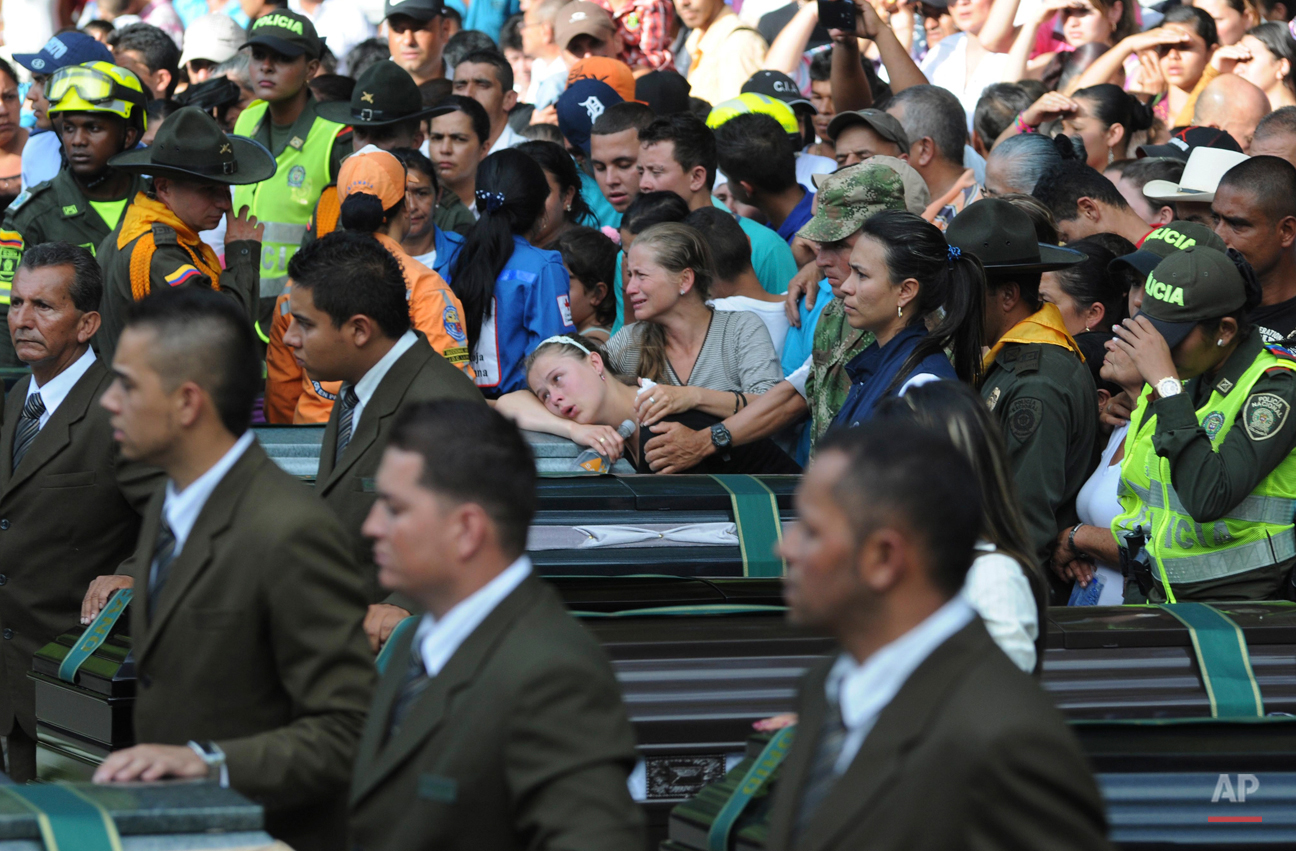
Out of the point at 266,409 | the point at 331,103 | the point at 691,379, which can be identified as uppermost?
the point at 331,103

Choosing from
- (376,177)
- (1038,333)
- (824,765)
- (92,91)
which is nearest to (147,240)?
(376,177)

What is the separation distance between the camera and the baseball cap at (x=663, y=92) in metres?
7.64

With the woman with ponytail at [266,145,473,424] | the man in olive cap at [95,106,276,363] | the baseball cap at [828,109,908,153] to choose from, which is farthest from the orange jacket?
the baseball cap at [828,109,908,153]

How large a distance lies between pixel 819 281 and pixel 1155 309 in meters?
1.66

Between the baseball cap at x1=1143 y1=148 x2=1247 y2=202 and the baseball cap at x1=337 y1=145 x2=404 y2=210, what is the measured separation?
2.90 metres

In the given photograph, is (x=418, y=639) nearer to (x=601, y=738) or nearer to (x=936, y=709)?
(x=601, y=738)

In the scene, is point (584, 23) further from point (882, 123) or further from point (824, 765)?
point (824, 765)

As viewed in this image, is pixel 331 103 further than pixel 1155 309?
Yes

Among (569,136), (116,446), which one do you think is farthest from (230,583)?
(569,136)

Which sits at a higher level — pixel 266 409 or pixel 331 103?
pixel 331 103

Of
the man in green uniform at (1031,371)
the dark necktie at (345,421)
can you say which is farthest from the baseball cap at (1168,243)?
the dark necktie at (345,421)

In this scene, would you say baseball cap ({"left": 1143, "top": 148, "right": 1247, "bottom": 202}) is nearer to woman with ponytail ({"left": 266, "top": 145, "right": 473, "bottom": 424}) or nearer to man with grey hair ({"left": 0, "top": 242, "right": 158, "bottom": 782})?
woman with ponytail ({"left": 266, "top": 145, "right": 473, "bottom": 424})

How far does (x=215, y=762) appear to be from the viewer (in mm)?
→ 2283

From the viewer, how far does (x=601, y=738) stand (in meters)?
2.04
